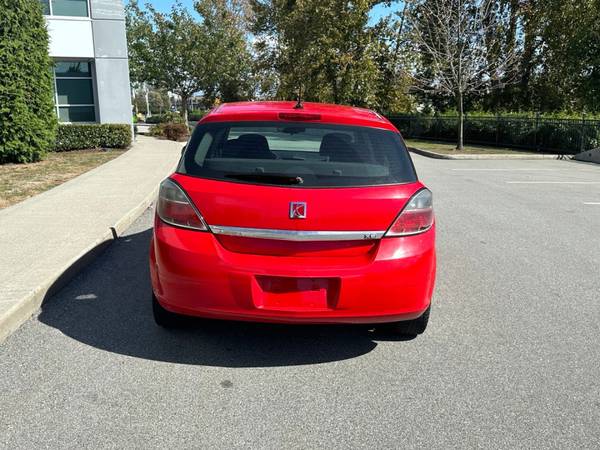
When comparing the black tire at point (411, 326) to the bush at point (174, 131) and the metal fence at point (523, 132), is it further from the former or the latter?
the bush at point (174, 131)

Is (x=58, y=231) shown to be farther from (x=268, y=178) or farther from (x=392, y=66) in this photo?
(x=392, y=66)

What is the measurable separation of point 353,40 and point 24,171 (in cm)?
1997

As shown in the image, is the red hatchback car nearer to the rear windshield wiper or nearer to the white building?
the rear windshield wiper

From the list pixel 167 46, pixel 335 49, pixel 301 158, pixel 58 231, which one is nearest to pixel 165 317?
pixel 301 158

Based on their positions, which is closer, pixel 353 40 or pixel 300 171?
pixel 300 171

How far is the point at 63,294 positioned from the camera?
4797 mm

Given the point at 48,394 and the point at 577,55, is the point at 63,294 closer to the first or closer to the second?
the point at 48,394

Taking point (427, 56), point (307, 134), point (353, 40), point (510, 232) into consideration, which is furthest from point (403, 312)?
point (427, 56)

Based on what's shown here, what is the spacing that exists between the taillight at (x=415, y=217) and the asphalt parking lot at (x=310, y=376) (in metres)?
0.85

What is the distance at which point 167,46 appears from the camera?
33375mm

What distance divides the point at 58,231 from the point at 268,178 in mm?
3969

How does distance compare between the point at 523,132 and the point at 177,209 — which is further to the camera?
the point at 523,132

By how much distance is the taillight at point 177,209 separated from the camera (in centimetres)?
346

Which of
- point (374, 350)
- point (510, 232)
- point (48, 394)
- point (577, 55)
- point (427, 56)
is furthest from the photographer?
point (427, 56)
